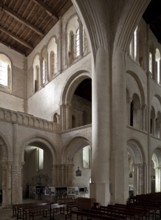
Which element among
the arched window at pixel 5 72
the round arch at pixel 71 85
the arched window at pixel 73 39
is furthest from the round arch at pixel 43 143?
the arched window at pixel 5 72

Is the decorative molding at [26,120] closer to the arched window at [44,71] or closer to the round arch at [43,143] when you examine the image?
the round arch at [43,143]

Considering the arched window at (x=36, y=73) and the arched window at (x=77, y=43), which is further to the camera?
the arched window at (x=36, y=73)

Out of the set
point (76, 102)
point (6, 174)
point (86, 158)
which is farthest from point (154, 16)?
point (6, 174)

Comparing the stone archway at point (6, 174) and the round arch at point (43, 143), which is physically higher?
the round arch at point (43, 143)

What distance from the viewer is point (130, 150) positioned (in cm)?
2197

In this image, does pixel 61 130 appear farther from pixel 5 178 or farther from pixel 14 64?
pixel 14 64

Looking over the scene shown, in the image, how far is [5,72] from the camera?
2808 centimetres

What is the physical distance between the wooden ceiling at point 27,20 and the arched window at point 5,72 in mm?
1422

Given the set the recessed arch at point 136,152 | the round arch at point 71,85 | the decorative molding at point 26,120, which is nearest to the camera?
the decorative molding at point 26,120

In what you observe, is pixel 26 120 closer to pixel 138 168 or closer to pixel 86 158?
pixel 138 168

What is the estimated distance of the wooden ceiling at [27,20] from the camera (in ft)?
75.7

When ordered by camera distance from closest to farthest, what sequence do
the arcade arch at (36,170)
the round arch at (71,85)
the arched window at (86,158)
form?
the round arch at (71,85), the arcade arch at (36,170), the arched window at (86,158)

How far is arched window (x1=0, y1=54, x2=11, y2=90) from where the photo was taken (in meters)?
27.6

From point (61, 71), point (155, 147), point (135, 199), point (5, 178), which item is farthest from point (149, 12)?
point (5, 178)
